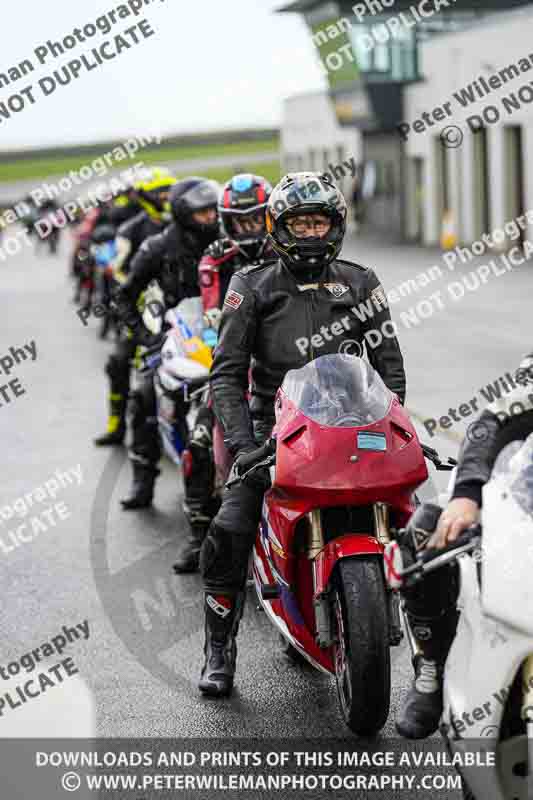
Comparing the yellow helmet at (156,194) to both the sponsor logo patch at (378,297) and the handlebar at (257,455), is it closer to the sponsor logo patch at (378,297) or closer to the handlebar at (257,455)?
the sponsor logo patch at (378,297)

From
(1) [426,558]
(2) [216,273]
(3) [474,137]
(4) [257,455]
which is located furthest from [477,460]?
(3) [474,137]

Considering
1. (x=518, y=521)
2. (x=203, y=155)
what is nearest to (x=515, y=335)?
(x=518, y=521)

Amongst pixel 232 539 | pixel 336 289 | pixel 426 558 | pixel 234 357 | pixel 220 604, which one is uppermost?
pixel 426 558

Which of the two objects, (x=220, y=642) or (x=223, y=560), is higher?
(x=223, y=560)

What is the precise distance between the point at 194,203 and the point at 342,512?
421cm

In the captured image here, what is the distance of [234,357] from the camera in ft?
19.6

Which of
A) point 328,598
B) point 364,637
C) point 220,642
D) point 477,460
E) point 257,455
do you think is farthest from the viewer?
point 220,642

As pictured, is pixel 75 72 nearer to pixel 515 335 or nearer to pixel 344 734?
pixel 515 335

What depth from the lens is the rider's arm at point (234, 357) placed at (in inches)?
233

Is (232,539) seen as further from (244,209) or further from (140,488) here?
(140,488)

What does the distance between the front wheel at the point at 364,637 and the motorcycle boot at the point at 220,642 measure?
835 millimetres

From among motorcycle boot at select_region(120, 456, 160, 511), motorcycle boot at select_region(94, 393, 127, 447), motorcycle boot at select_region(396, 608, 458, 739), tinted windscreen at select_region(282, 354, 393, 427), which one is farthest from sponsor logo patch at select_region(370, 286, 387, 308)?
motorcycle boot at select_region(94, 393, 127, 447)

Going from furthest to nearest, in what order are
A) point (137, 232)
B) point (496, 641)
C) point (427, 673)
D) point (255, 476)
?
point (137, 232) → point (255, 476) → point (427, 673) → point (496, 641)

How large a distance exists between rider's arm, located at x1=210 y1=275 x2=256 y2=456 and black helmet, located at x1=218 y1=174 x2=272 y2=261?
6.30 ft
